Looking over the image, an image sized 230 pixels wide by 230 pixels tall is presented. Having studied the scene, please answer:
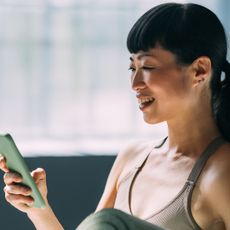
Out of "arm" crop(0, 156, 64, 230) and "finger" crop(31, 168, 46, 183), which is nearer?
→ "arm" crop(0, 156, 64, 230)

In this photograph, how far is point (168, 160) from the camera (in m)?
1.41

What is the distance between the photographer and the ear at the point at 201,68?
129cm

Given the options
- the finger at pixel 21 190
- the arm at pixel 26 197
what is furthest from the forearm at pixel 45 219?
the finger at pixel 21 190

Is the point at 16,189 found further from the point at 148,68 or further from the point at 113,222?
the point at 113,222

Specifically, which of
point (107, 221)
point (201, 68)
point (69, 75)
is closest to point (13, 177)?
point (201, 68)

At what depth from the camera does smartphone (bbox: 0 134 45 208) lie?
1218mm

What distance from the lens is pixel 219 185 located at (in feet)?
3.93

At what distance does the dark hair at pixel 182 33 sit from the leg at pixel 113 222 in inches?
25.4

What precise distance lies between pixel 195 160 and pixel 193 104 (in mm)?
110

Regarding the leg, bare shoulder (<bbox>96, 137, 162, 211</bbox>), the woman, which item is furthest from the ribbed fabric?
the leg

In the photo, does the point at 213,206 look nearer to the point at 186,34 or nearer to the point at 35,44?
the point at 186,34

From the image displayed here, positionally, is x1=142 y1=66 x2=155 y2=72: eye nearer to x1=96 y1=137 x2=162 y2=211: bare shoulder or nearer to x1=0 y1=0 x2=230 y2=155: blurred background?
x1=96 y1=137 x2=162 y2=211: bare shoulder

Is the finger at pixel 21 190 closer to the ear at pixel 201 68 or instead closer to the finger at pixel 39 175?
the finger at pixel 39 175

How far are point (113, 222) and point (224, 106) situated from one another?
0.72 meters
